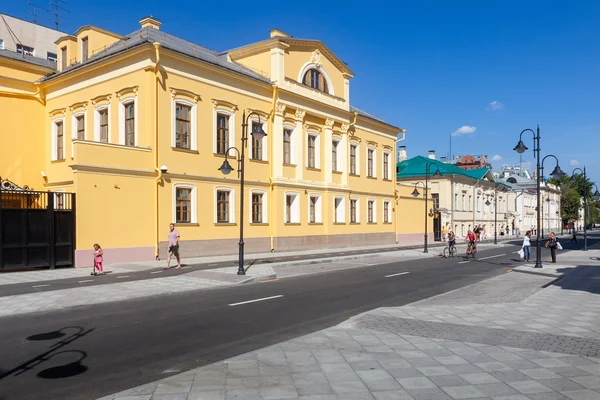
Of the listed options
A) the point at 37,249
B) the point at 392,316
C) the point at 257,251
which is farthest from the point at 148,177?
the point at 392,316

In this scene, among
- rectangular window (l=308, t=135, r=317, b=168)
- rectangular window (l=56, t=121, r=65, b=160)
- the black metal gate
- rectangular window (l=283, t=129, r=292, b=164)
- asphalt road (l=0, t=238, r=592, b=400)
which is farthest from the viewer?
rectangular window (l=308, t=135, r=317, b=168)

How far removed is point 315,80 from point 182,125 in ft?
42.0

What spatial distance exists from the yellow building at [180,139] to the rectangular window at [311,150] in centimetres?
10

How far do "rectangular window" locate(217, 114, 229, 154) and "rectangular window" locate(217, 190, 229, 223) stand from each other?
2.45 metres

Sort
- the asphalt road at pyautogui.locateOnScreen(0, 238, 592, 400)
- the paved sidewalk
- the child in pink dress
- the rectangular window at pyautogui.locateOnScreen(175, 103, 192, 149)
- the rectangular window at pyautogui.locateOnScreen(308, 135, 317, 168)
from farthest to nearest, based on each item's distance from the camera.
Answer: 1. the rectangular window at pyautogui.locateOnScreen(308, 135, 317, 168)
2. the rectangular window at pyautogui.locateOnScreen(175, 103, 192, 149)
3. the child in pink dress
4. the asphalt road at pyautogui.locateOnScreen(0, 238, 592, 400)
5. the paved sidewalk

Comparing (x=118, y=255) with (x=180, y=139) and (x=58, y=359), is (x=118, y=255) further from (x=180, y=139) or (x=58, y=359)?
(x=58, y=359)

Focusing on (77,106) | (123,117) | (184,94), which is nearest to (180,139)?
(184,94)

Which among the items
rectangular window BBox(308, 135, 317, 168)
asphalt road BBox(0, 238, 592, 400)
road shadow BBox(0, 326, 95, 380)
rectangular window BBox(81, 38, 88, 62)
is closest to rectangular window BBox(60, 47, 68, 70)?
rectangular window BBox(81, 38, 88, 62)

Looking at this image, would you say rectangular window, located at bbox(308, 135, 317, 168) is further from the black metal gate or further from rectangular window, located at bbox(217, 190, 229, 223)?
the black metal gate

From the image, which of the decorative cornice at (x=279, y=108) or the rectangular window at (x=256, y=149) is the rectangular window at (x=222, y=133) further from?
the decorative cornice at (x=279, y=108)

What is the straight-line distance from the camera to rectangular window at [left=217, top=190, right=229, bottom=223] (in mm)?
28188

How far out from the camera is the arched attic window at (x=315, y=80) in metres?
34.8

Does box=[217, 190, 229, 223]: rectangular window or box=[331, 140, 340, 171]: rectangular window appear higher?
box=[331, 140, 340, 171]: rectangular window

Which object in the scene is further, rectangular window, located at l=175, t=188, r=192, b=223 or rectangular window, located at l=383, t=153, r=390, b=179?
rectangular window, located at l=383, t=153, r=390, b=179
